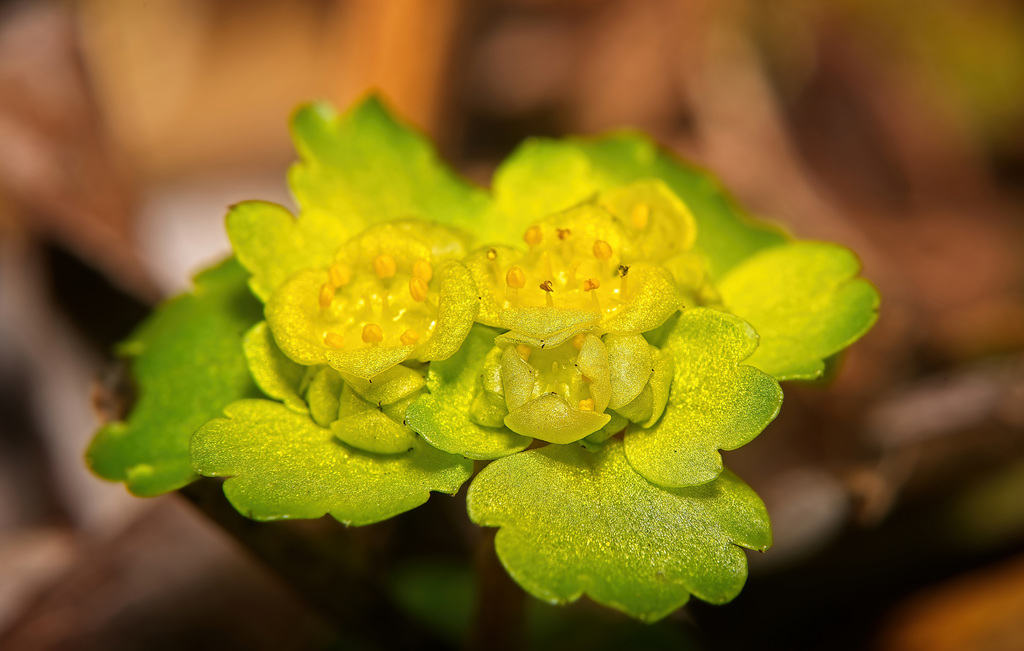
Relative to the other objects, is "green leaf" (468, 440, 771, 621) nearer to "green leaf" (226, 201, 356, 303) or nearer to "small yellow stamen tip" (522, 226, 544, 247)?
"small yellow stamen tip" (522, 226, 544, 247)

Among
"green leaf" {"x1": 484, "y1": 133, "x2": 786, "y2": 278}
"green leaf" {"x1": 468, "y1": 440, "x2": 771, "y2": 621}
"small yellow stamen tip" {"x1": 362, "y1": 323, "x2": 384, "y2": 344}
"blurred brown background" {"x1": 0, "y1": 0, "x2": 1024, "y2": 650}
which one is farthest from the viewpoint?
"blurred brown background" {"x1": 0, "y1": 0, "x2": 1024, "y2": 650}

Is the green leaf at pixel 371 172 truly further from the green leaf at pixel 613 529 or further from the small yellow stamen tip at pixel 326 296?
the green leaf at pixel 613 529

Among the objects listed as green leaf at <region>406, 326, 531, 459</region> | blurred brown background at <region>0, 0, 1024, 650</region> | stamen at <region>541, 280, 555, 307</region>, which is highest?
stamen at <region>541, 280, 555, 307</region>

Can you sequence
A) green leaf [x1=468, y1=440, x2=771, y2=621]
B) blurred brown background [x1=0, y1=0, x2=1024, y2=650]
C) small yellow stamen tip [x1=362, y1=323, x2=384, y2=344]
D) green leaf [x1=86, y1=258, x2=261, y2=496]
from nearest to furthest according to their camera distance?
green leaf [x1=468, y1=440, x2=771, y2=621], small yellow stamen tip [x1=362, y1=323, x2=384, y2=344], green leaf [x1=86, y1=258, x2=261, y2=496], blurred brown background [x1=0, y1=0, x2=1024, y2=650]

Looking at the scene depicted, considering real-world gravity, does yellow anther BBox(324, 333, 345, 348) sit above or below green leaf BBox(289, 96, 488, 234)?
below

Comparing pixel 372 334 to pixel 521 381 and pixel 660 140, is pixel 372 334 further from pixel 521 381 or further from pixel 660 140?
pixel 660 140

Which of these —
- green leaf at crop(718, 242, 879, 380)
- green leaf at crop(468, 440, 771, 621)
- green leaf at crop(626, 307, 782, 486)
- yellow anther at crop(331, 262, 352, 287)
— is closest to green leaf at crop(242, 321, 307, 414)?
yellow anther at crop(331, 262, 352, 287)

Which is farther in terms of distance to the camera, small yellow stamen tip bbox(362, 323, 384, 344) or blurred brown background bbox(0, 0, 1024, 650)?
blurred brown background bbox(0, 0, 1024, 650)

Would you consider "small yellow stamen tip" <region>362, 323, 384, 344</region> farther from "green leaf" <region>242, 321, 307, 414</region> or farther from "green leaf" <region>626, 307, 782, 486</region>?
"green leaf" <region>626, 307, 782, 486</region>

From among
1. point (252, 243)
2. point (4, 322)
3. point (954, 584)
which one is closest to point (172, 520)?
point (4, 322)
